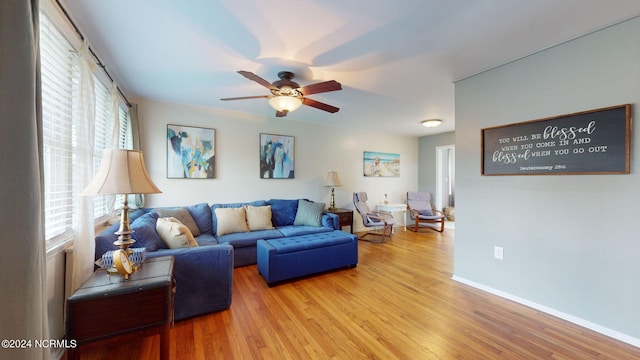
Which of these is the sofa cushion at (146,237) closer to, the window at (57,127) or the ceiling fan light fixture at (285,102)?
the window at (57,127)

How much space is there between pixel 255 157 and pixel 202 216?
4.59 ft

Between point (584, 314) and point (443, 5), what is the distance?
278cm

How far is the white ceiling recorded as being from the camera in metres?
1.68

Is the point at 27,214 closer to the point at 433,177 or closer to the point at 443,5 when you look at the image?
the point at 443,5

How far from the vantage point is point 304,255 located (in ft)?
9.68

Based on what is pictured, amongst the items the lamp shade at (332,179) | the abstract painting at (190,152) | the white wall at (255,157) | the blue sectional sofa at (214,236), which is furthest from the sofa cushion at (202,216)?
the lamp shade at (332,179)

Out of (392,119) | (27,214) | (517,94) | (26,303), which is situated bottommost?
(26,303)

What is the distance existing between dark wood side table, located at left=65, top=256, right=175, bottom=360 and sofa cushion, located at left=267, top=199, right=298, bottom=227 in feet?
8.71

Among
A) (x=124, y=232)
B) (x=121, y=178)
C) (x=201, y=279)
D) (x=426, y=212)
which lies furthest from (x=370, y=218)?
(x=121, y=178)

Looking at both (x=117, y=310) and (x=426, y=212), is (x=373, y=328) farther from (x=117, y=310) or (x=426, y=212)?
(x=426, y=212)

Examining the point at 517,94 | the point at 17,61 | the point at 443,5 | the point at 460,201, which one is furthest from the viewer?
the point at 460,201

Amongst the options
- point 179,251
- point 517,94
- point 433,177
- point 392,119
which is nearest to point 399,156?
point 433,177

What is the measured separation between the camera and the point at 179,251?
2.12m

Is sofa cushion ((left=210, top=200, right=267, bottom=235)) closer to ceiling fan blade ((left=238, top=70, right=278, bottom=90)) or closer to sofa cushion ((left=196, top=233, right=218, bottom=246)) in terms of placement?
sofa cushion ((left=196, top=233, right=218, bottom=246))
